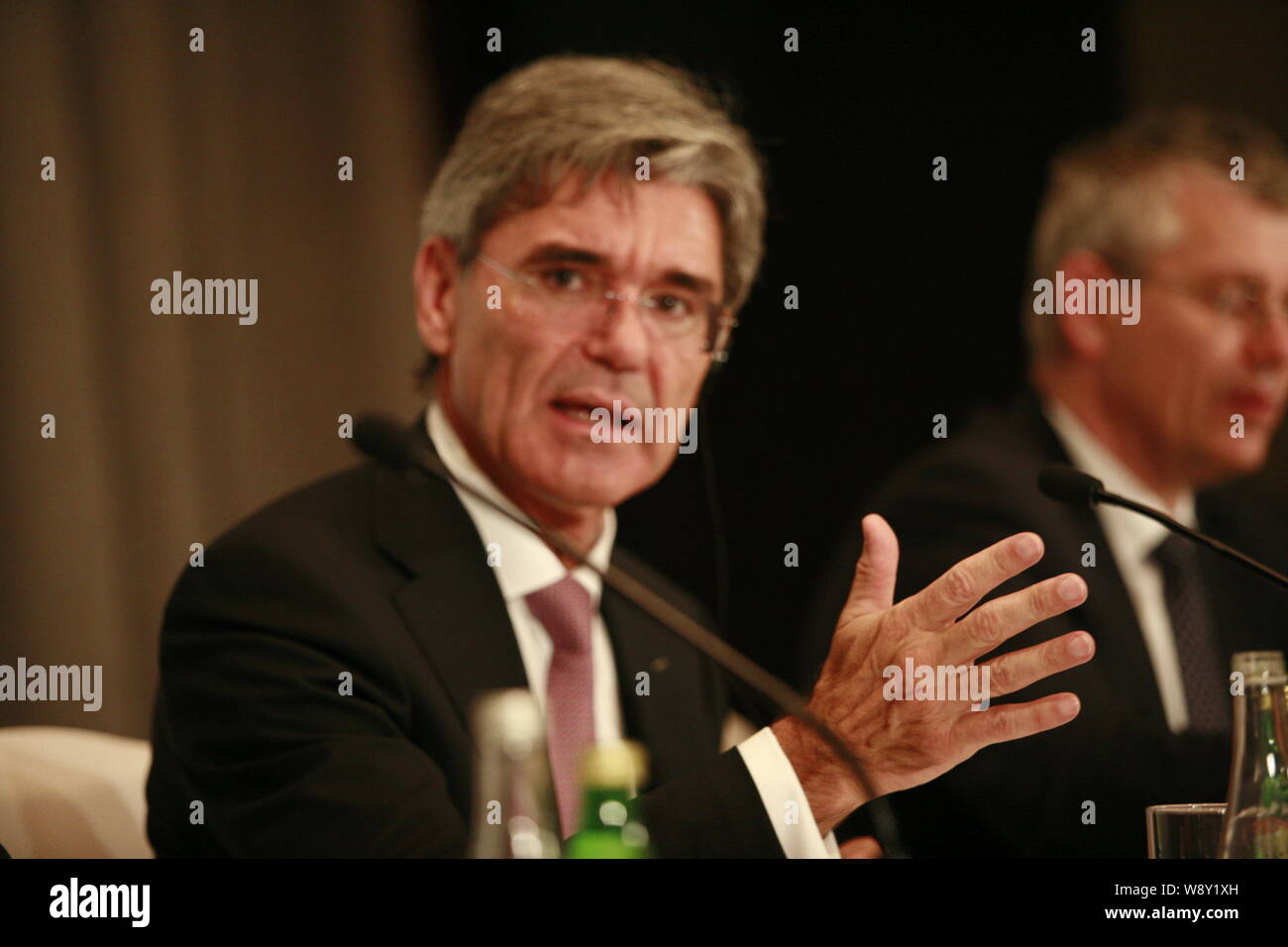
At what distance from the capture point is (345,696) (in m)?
1.56

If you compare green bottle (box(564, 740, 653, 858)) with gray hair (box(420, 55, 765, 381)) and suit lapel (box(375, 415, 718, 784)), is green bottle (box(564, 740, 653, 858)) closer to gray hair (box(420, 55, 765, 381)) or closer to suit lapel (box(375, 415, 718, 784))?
suit lapel (box(375, 415, 718, 784))

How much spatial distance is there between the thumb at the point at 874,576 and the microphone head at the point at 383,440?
0.51m

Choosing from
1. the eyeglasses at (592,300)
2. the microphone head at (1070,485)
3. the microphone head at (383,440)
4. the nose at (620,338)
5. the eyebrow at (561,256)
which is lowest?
the microphone head at (1070,485)

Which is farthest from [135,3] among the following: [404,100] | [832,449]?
[832,449]

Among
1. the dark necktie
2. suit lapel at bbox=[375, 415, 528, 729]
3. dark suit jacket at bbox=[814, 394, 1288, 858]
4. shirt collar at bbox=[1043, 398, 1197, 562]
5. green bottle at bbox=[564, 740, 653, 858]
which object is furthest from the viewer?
shirt collar at bbox=[1043, 398, 1197, 562]

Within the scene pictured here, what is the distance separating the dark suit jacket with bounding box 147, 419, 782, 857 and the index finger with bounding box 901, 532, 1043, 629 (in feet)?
0.87

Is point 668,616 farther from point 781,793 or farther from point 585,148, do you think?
point 585,148

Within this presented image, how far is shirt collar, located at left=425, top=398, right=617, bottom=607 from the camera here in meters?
1.77

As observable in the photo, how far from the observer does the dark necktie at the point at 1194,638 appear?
2.32 metres

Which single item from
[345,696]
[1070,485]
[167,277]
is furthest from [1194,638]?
[167,277]

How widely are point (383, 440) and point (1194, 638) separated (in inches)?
64.9

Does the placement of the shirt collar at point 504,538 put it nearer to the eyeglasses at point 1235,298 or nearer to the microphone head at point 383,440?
the microphone head at point 383,440

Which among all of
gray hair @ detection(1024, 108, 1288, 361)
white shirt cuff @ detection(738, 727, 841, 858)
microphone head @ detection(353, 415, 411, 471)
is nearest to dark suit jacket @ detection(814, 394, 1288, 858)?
gray hair @ detection(1024, 108, 1288, 361)

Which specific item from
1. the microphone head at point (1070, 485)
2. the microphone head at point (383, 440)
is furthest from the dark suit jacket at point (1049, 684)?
the microphone head at point (383, 440)
